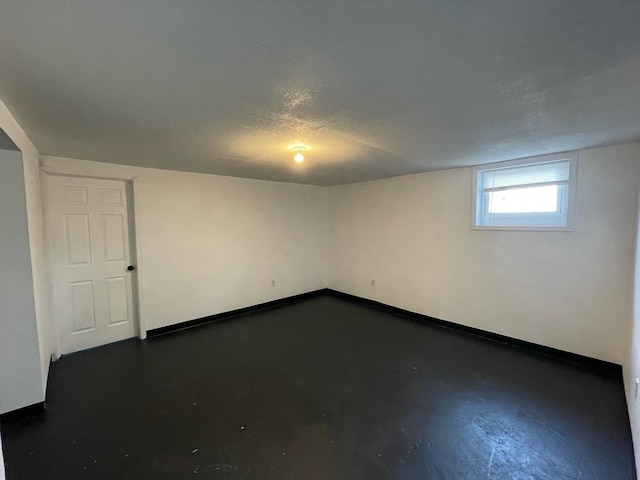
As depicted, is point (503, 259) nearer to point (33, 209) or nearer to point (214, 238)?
point (214, 238)

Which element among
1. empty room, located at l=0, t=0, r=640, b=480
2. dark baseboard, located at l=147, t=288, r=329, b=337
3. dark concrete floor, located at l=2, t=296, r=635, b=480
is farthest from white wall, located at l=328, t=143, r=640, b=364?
dark baseboard, located at l=147, t=288, r=329, b=337

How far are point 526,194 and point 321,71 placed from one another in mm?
3054

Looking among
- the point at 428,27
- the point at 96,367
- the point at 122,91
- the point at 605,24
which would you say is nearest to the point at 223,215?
the point at 96,367

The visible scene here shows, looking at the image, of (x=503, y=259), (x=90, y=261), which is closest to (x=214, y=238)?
(x=90, y=261)

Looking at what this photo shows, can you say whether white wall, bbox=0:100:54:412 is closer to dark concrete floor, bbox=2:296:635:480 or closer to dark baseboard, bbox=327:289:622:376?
dark concrete floor, bbox=2:296:635:480

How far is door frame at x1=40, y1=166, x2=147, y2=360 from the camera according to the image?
2953 mm

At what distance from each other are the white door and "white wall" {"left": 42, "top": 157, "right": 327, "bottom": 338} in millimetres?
195

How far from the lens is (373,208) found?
15.6 feet

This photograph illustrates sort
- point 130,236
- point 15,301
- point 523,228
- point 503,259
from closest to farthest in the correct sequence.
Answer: point 15,301, point 523,228, point 503,259, point 130,236

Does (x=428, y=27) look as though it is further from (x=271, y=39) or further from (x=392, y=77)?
(x=271, y=39)

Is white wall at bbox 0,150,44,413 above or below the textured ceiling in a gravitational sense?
below

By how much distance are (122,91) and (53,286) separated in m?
2.74

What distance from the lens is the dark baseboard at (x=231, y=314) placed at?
12.3 feet

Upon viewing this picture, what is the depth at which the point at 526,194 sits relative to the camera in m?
3.22
